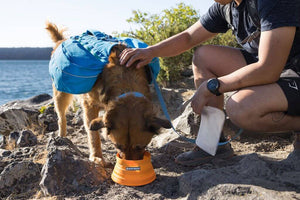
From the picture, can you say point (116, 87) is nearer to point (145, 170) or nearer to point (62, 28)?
point (145, 170)

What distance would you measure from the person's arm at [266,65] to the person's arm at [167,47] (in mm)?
898

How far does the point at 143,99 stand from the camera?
327 cm

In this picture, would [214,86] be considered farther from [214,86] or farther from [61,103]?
Answer: [61,103]

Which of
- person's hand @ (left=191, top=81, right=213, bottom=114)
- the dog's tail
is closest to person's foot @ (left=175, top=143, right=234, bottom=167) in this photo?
person's hand @ (left=191, top=81, right=213, bottom=114)

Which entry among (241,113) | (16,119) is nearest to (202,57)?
(241,113)

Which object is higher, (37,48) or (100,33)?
(100,33)

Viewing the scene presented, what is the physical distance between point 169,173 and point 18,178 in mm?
1812

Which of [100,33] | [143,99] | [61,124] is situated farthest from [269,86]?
[61,124]

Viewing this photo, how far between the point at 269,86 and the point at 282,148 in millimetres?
1463

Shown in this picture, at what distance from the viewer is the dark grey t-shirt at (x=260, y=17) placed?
2.66 meters

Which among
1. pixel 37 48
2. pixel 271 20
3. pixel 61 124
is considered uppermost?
pixel 271 20

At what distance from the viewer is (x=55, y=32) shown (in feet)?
18.4

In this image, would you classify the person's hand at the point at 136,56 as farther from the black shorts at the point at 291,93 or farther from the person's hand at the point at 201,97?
the black shorts at the point at 291,93

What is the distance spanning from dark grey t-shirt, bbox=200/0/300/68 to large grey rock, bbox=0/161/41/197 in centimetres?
298
